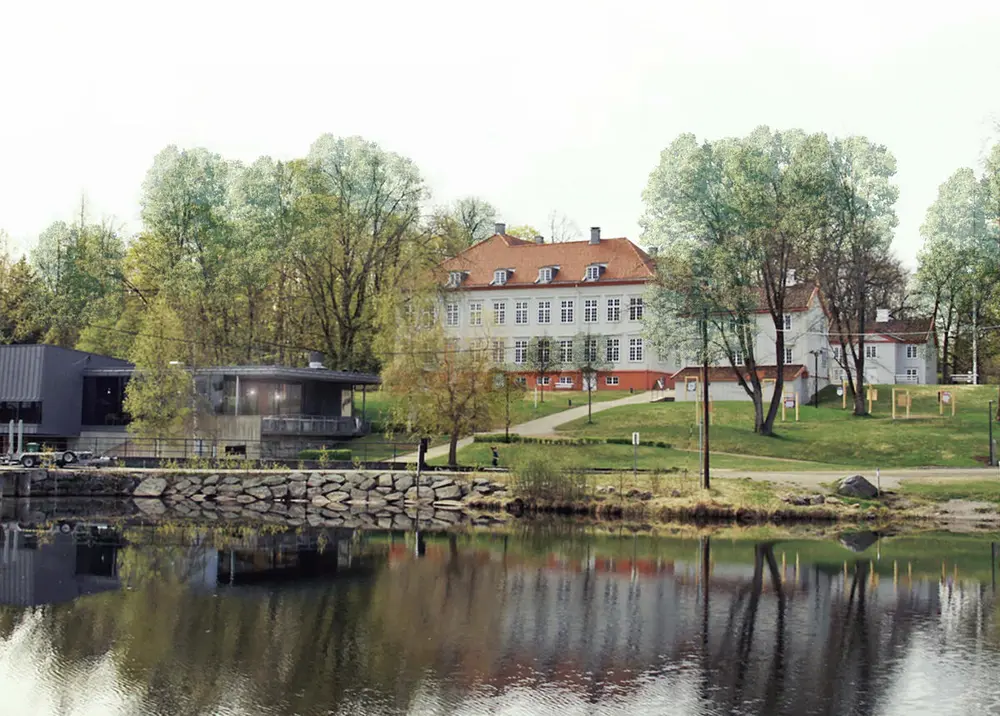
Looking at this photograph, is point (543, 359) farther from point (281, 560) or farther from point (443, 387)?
point (281, 560)

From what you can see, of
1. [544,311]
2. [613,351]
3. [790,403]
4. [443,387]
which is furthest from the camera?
[544,311]

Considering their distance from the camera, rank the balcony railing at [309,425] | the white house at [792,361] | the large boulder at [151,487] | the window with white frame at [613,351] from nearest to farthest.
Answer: the large boulder at [151,487]
the balcony railing at [309,425]
the white house at [792,361]
the window with white frame at [613,351]

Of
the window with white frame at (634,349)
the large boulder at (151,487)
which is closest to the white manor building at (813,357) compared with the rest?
the window with white frame at (634,349)

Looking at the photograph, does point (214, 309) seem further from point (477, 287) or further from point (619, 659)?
point (619, 659)

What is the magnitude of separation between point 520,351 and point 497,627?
6814 centimetres

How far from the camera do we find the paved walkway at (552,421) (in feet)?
199

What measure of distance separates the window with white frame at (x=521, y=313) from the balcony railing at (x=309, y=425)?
28112mm

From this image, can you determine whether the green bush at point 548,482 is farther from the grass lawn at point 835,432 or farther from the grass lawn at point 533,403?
the grass lawn at point 533,403

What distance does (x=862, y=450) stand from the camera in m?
58.7

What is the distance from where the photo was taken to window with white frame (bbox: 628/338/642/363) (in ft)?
285

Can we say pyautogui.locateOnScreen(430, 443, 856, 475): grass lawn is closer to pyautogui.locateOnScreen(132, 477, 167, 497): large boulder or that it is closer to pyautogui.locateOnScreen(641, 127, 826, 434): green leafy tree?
pyautogui.locateOnScreen(641, 127, 826, 434): green leafy tree

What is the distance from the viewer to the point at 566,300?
9038cm

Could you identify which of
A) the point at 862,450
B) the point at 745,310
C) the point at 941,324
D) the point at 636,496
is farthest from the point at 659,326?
the point at 941,324

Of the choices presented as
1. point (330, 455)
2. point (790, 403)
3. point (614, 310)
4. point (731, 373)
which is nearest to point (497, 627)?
point (330, 455)
